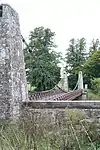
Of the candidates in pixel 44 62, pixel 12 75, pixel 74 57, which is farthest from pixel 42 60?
pixel 74 57

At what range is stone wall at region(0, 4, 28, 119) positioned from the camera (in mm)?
5660

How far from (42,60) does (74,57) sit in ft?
26.0

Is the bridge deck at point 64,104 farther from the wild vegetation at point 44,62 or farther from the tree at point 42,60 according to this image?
the tree at point 42,60

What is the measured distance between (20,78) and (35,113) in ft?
2.63

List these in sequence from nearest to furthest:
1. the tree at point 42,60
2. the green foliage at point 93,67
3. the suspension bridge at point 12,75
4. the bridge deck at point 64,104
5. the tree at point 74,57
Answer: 1. the bridge deck at point 64,104
2. the suspension bridge at point 12,75
3. the tree at point 42,60
4. the green foliage at point 93,67
5. the tree at point 74,57

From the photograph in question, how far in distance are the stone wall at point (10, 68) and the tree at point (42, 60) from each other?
4.92 meters

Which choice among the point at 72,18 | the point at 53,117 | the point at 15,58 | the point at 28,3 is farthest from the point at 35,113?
the point at 72,18

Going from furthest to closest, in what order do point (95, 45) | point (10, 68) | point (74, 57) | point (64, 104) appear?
1. point (95, 45)
2. point (74, 57)
3. point (10, 68)
4. point (64, 104)

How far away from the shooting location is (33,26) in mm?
13594

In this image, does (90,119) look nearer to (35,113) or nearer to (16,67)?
(35,113)

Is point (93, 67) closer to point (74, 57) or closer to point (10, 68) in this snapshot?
point (74, 57)

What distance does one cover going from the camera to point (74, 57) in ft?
66.0

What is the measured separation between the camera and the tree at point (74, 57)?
61.8 ft

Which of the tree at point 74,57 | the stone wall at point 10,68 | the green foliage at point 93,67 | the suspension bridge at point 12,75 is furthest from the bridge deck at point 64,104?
the tree at point 74,57
